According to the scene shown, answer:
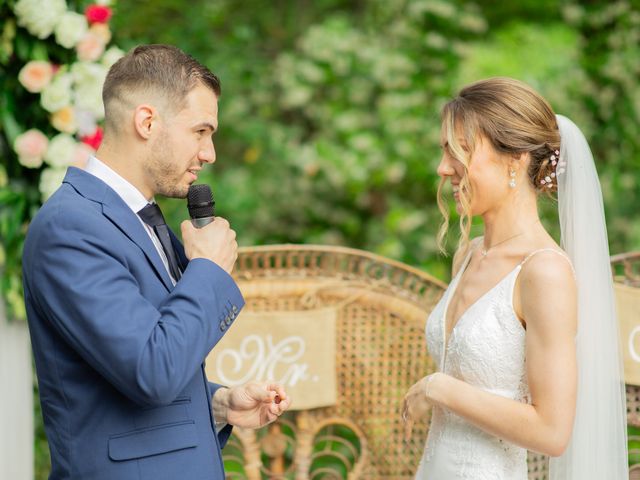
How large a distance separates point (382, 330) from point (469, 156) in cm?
108

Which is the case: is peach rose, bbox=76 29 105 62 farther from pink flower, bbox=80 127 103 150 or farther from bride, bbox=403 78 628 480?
bride, bbox=403 78 628 480

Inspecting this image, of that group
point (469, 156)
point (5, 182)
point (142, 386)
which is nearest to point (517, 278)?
point (469, 156)

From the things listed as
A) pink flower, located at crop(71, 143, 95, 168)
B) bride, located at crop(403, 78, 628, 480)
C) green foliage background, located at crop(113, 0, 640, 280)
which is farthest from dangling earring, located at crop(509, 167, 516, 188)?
green foliage background, located at crop(113, 0, 640, 280)

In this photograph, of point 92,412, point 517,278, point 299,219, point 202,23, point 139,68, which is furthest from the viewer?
point 299,219

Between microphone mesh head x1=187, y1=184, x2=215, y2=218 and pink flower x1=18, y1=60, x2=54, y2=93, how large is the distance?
1369 mm

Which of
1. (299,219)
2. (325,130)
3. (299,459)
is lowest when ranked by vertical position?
(299,459)

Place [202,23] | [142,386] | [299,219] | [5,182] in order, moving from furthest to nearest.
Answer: [299,219] → [202,23] → [5,182] → [142,386]

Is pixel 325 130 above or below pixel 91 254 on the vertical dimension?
above

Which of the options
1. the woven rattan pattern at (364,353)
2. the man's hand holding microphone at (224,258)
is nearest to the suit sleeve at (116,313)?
the man's hand holding microphone at (224,258)

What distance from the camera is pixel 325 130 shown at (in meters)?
5.65

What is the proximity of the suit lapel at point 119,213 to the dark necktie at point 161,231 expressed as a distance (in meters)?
0.10

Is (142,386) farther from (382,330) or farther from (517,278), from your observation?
(382,330)

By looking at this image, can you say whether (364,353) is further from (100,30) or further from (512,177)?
(100,30)

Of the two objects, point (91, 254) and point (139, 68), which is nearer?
point (91, 254)
